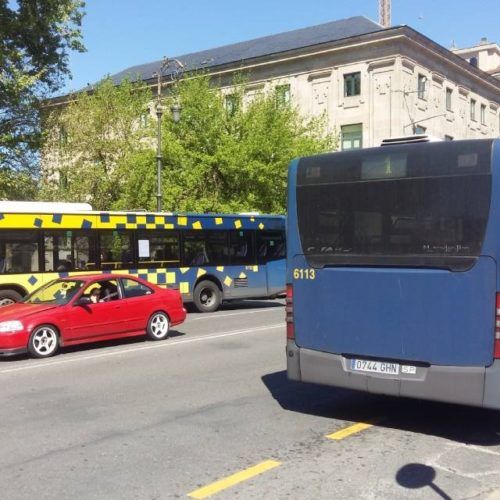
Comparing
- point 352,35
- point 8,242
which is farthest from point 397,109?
point 8,242

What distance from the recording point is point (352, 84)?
144ft

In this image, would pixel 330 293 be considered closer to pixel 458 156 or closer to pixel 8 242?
pixel 458 156

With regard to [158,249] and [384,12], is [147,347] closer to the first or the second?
[158,249]

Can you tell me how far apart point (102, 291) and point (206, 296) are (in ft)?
24.5

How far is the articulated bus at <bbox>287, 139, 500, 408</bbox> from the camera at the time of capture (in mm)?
5590

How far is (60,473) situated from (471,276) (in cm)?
374

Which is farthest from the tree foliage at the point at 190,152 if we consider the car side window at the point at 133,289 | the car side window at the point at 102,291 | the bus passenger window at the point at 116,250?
the car side window at the point at 102,291

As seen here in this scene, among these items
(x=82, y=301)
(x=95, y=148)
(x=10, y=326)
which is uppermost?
(x=95, y=148)

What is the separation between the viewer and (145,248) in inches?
709

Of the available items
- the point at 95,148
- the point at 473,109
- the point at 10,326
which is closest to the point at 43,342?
the point at 10,326

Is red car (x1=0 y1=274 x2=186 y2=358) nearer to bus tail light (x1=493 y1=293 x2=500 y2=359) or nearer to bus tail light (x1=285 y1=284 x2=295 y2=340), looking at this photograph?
bus tail light (x1=285 y1=284 x2=295 y2=340)

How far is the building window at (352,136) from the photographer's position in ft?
143

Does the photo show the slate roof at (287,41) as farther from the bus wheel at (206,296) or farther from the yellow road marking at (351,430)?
the yellow road marking at (351,430)

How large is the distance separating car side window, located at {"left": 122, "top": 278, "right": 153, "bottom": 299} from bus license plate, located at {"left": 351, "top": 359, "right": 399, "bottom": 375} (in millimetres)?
6960
